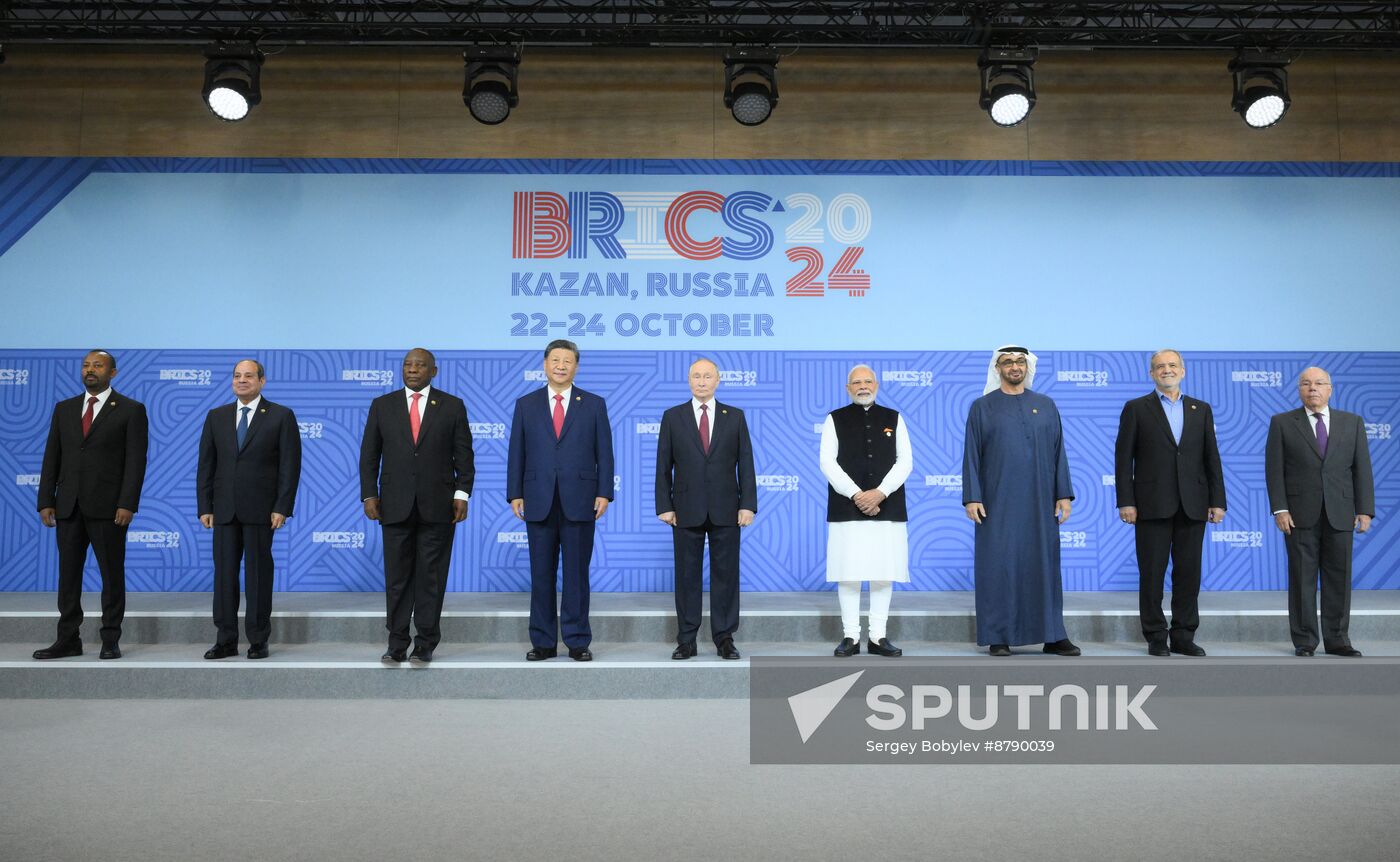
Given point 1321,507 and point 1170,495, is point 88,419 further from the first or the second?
point 1321,507

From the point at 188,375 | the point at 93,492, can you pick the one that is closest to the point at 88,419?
the point at 93,492

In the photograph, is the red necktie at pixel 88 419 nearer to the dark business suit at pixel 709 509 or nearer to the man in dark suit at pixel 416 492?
the man in dark suit at pixel 416 492

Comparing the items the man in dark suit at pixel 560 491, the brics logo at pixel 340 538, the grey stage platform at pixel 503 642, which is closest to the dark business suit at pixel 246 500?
the grey stage platform at pixel 503 642

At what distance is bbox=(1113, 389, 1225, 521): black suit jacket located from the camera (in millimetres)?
4371

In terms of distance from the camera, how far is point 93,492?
14.0 ft

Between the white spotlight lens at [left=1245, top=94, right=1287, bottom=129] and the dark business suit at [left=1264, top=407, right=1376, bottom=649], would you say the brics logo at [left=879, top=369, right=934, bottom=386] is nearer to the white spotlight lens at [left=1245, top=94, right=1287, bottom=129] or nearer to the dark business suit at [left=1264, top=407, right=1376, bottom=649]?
the dark business suit at [left=1264, top=407, right=1376, bottom=649]

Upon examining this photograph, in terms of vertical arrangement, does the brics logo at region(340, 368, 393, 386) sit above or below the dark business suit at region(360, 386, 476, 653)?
above

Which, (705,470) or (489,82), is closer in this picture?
(705,470)

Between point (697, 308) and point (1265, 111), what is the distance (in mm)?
3956

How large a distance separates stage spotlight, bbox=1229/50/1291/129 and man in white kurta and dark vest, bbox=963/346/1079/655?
3070 mm

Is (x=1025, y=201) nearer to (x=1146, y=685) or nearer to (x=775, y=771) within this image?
(x=1146, y=685)

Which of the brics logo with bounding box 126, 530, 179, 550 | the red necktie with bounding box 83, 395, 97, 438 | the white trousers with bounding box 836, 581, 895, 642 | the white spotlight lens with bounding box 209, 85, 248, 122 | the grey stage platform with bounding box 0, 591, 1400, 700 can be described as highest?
the white spotlight lens with bounding box 209, 85, 248, 122

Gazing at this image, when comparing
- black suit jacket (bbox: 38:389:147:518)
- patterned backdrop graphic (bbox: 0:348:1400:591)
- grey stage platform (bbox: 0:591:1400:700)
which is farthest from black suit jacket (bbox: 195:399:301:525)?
patterned backdrop graphic (bbox: 0:348:1400:591)

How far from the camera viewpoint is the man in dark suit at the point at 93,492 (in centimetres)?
426
